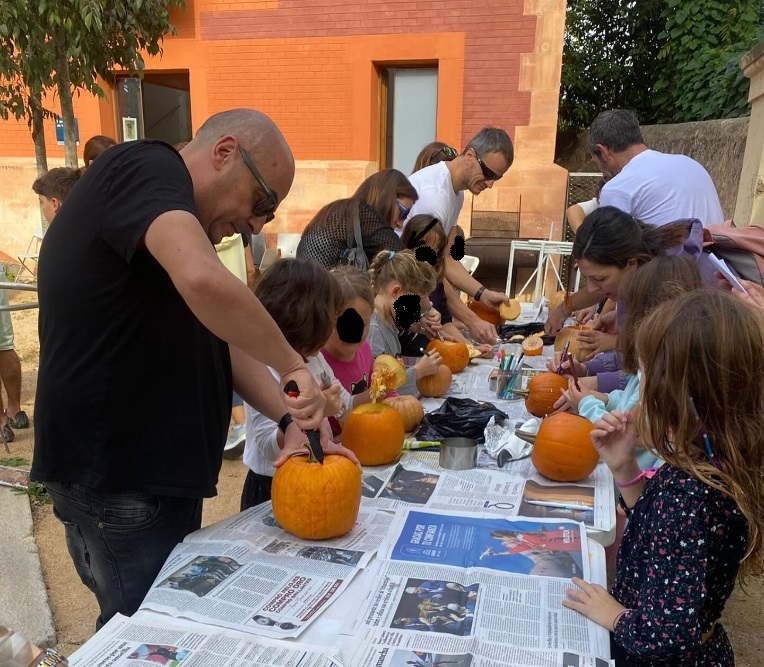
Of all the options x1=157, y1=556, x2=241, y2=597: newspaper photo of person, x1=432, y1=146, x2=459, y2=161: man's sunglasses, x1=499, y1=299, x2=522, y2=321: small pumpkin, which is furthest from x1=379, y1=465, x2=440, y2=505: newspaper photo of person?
x1=432, y1=146, x2=459, y2=161: man's sunglasses

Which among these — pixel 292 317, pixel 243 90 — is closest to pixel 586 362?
pixel 292 317

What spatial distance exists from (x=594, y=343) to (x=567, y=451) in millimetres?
1461

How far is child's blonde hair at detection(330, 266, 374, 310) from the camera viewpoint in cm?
231

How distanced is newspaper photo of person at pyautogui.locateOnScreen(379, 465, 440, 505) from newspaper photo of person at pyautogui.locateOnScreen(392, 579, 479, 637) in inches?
16.7

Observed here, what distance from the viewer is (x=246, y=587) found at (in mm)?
1355

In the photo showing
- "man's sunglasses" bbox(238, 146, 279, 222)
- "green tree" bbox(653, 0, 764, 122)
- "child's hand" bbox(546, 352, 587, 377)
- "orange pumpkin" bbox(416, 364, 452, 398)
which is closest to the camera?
"man's sunglasses" bbox(238, 146, 279, 222)

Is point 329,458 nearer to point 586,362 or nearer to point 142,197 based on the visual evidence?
point 142,197

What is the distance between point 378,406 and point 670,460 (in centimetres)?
96

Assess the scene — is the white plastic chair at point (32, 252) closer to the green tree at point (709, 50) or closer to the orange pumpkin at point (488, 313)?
the orange pumpkin at point (488, 313)

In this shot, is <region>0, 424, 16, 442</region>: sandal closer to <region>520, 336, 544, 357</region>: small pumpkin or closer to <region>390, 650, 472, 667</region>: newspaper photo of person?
<region>520, 336, 544, 357</region>: small pumpkin

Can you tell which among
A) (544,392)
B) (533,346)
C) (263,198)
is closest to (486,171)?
(533,346)

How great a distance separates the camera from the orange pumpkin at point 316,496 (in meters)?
1.50

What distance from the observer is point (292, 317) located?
1.86 m

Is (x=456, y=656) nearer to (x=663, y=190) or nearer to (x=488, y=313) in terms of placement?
(x=663, y=190)
